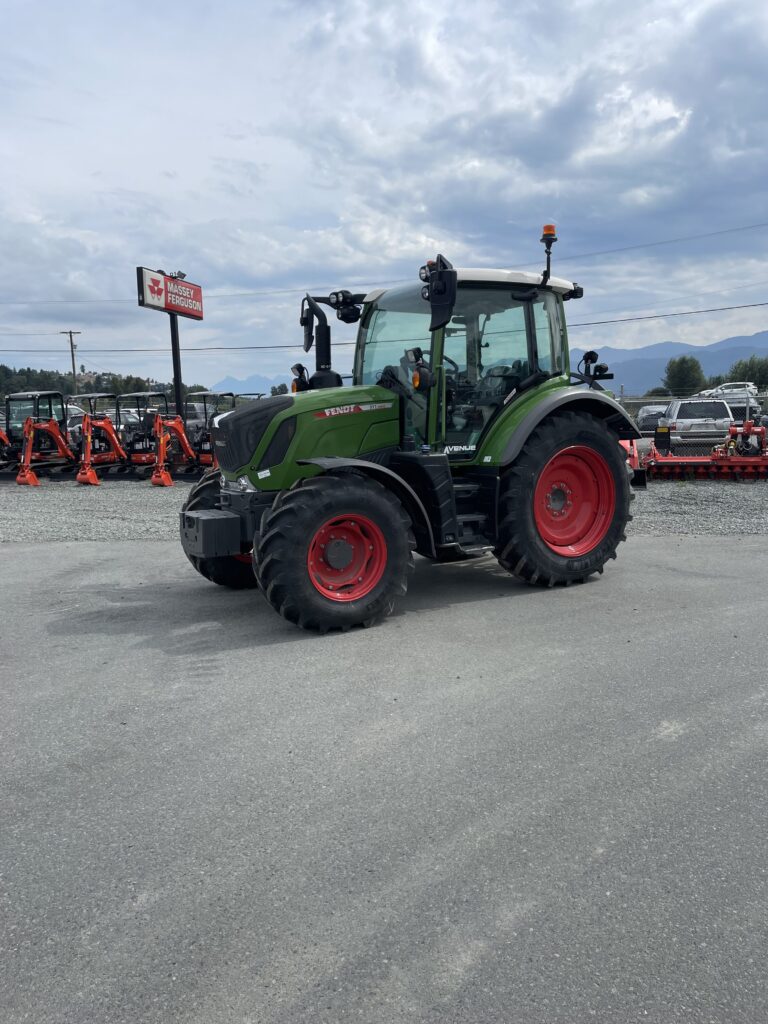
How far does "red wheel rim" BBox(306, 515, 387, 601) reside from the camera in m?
5.78

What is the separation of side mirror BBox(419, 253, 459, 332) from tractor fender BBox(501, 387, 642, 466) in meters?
1.16

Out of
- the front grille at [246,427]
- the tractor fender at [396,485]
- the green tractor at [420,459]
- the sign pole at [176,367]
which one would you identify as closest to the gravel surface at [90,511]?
the sign pole at [176,367]

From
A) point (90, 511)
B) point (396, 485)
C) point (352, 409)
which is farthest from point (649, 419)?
point (396, 485)

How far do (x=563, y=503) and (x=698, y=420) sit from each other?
13.7 m

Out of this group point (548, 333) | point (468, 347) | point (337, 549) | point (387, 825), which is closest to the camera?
point (387, 825)

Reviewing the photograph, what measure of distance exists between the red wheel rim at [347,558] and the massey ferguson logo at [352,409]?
92 cm

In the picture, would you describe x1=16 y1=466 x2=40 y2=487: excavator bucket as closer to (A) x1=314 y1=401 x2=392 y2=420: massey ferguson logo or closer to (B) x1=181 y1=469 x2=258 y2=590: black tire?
(B) x1=181 y1=469 x2=258 y2=590: black tire

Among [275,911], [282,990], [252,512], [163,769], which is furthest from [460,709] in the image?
[252,512]

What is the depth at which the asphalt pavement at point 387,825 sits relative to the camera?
2.29 m

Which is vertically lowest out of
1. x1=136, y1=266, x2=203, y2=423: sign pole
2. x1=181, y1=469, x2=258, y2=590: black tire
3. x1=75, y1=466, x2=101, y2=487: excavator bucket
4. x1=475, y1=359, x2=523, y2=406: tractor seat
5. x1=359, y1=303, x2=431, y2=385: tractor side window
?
x1=181, y1=469, x2=258, y2=590: black tire

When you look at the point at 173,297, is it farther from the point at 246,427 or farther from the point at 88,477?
the point at 246,427

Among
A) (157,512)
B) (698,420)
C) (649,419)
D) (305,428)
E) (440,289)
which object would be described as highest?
(440,289)

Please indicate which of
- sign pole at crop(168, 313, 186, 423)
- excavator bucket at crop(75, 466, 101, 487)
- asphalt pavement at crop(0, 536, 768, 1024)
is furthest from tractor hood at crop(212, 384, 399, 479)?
sign pole at crop(168, 313, 186, 423)

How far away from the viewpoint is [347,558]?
19.2 ft
